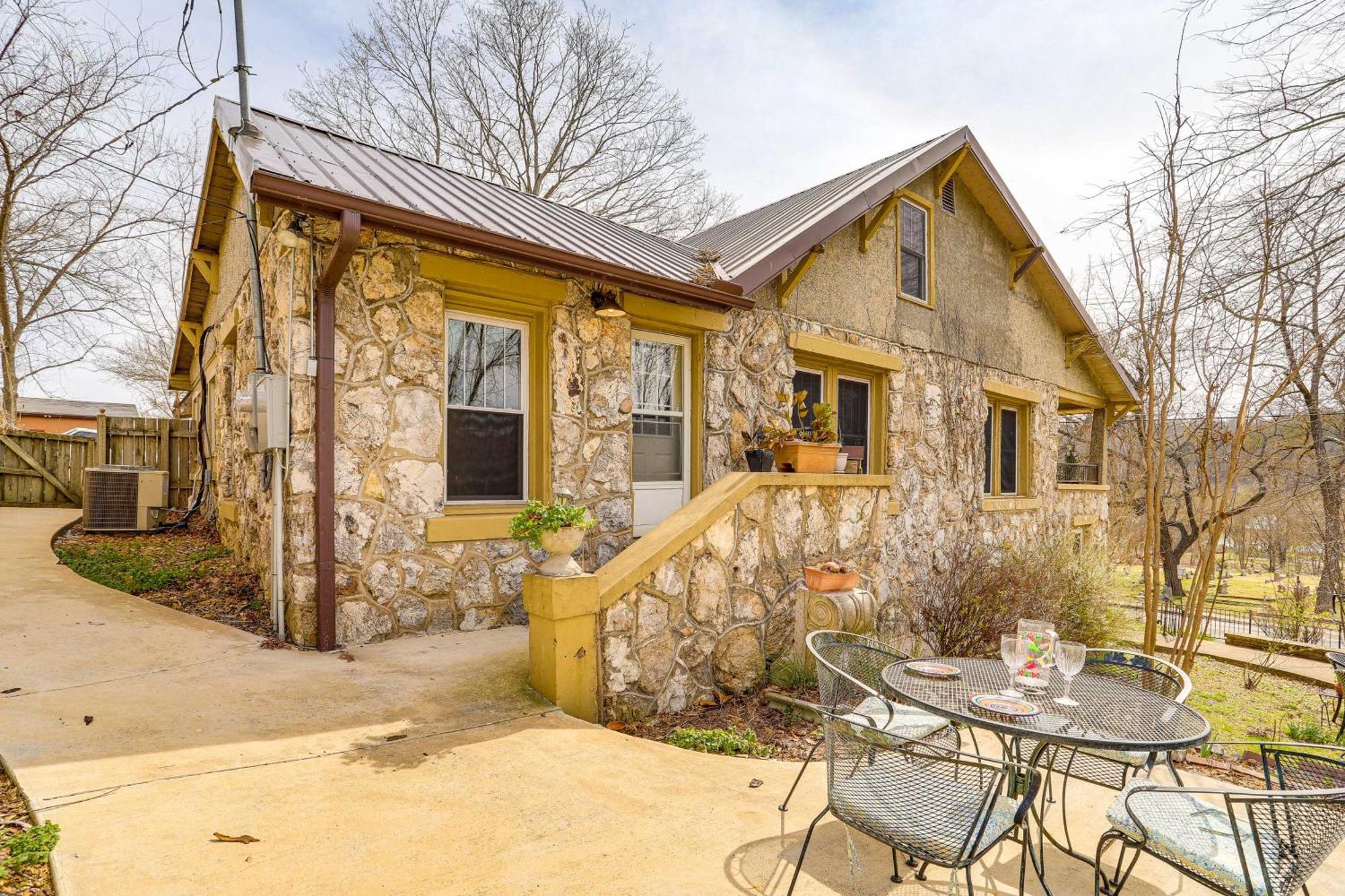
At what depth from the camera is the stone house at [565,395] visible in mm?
4906

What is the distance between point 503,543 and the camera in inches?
230

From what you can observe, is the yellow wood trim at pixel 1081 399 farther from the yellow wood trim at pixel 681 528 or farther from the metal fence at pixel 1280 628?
the yellow wood trim at pixel 681 528

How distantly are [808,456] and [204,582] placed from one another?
5941mm

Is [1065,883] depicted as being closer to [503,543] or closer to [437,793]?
[437,793]

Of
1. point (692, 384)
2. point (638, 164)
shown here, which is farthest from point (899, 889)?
point (638, 164)

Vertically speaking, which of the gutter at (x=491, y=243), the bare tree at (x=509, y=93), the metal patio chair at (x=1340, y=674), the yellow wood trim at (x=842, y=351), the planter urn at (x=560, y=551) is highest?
the bare tree at (x=509, y=93)

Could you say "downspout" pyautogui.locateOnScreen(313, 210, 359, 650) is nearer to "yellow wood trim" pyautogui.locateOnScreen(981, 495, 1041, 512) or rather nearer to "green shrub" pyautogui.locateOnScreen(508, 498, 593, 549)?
"green shrub" pyautogui.locateOnScreen(508, 498, 593, 549)

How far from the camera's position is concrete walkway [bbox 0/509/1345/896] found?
251 cm

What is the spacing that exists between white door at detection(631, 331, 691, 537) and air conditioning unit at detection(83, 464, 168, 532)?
7.90 meters

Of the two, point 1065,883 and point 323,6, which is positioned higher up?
point 323,6

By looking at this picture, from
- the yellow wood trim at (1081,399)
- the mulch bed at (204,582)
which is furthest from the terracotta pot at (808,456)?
the yellow wood trim at (1081,399)

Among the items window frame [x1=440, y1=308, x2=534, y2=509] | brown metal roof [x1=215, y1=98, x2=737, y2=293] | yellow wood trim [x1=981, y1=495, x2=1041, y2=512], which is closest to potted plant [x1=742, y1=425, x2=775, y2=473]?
brown metal roof [x1=215, y1=98, x2=737, y2=293]

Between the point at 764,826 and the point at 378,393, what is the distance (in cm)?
397

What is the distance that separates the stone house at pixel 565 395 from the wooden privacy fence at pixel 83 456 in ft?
13.6
